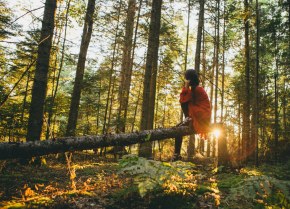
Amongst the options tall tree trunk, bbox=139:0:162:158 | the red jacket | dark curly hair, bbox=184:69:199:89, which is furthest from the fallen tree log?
tall tree trunk, bbox=139:0:162:158

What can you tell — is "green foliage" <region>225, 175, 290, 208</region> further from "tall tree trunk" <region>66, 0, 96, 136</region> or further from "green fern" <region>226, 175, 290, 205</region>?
"tall tree trunk" <region>66, 0, 96, 136</region>

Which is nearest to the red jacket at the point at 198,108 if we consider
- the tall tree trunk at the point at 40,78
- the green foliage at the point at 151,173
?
the green foliage at the point at 151,173

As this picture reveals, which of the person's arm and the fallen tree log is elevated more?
the person's arm

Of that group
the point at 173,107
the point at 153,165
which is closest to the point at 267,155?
the point at 173,107

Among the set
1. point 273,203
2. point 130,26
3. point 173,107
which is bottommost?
point 273,203

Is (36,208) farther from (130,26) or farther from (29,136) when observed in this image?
(130,26)

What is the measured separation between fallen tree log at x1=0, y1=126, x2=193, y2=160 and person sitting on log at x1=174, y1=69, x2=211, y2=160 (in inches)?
49.6

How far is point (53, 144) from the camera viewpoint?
151 inches

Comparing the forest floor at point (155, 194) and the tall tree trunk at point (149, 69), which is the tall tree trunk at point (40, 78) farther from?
the tall tree trunk at point (149, 69)

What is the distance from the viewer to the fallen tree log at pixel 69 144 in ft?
11.6

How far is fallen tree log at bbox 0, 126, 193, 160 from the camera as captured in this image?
139 inches

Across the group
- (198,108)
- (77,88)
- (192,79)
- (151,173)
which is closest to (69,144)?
(151,173)

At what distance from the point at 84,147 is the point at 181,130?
266 cm

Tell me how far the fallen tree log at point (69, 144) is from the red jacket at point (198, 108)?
4.26 ft
